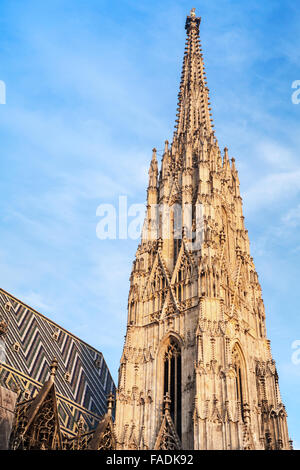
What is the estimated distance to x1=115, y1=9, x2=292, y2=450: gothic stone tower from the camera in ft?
103

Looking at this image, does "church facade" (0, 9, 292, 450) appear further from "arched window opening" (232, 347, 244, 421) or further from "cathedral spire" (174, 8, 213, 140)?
"cathedral spire" (174, 8, 213, 140)

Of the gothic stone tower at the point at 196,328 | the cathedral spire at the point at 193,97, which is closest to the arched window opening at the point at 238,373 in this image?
the gothic stone tower at the point at 196,328

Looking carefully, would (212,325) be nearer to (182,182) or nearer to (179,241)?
(179,241)

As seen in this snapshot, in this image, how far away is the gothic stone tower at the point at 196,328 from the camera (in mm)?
31391

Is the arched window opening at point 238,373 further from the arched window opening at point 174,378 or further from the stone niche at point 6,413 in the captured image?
the stone niche at point 6,413

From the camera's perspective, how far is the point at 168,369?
113ft

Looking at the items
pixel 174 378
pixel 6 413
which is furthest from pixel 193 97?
pixel 6 413

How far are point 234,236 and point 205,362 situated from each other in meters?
13.3

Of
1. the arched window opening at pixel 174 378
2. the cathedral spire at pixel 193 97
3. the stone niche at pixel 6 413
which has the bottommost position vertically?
the stone niche at pixel 6 413

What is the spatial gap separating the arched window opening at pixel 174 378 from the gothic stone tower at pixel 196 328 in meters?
0.05

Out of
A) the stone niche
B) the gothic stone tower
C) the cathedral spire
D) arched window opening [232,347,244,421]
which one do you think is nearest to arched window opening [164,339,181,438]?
the gothic stone tower

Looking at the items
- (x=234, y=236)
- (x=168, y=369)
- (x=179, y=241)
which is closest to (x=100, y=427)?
(x=168, y=369)

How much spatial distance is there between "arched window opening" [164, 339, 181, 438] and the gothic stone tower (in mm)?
55

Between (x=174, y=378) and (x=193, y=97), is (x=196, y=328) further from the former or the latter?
(x=193, y=97)
